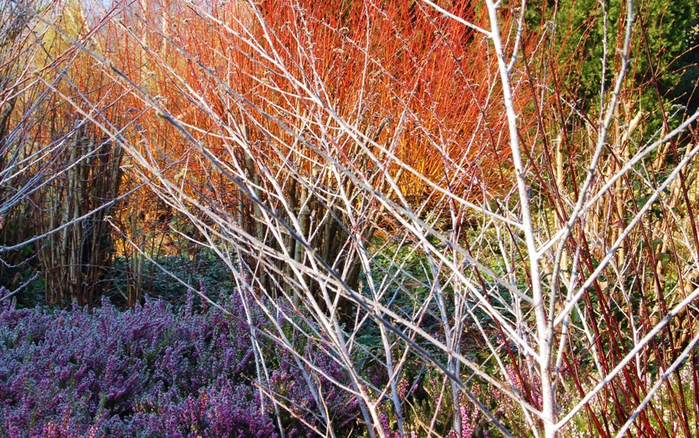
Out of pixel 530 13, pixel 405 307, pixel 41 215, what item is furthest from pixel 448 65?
pixel 41 215

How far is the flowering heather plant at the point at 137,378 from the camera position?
2188 millimetres

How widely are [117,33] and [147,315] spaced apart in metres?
5.29

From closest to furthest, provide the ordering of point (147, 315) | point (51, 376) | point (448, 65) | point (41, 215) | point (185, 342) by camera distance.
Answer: point (51, 376), point (185, 342), point (147, 315), point (41, 215), point (448, 65)

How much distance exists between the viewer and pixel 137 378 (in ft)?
8.44

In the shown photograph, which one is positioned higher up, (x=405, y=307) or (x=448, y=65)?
(x=448, y=65)

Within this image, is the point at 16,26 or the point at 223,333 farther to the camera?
the point at 223,333

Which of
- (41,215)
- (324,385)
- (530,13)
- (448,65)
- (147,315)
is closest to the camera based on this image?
(324,385)

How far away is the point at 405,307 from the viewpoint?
16.3ft

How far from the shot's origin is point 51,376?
2.52 metres

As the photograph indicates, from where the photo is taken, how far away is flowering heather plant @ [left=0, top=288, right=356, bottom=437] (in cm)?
219

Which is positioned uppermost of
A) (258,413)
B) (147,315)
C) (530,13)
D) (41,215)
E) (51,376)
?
(41,215)

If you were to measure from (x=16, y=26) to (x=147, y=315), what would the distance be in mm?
1404

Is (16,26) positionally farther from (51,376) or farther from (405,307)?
(405,307)

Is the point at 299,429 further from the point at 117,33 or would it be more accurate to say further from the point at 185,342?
the point at 117,33
